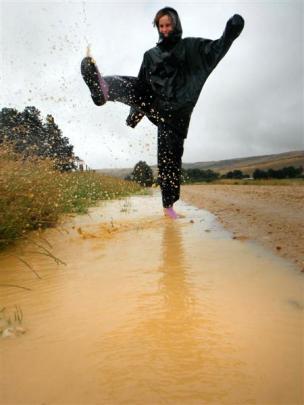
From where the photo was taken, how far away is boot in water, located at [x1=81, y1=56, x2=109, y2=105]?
161 inches

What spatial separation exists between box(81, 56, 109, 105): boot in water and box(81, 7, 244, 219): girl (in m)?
0.11

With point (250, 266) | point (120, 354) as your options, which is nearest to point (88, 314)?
point (120, 354)

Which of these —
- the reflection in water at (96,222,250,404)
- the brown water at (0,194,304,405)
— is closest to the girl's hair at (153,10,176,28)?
the brown water at (0,194,304,405)

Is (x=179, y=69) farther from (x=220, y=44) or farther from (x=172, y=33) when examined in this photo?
(x=220, y=44)

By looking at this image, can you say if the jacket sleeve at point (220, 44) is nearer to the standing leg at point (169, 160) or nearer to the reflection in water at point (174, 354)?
the standing leg at point (169, 160)

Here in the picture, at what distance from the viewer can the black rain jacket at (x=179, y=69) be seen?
4879mm

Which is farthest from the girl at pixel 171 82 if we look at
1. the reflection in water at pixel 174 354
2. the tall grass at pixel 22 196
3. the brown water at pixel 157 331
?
the reflection in water at pixel 174 354

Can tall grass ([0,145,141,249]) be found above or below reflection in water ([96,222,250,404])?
above

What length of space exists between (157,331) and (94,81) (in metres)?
3.33

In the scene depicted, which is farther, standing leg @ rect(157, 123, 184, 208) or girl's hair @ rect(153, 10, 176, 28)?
standing leg @ rect(157, 123, 184, 208)

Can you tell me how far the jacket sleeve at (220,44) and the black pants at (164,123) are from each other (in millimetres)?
641

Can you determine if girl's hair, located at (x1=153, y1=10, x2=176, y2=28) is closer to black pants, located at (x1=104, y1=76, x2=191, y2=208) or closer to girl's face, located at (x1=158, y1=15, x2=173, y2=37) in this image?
girl's face, located at (x1=158, y1=15, x2=173, y2=37)

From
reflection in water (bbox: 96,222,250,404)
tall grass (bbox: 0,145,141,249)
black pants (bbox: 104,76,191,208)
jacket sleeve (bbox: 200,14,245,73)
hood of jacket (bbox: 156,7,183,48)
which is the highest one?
hood of jacket (bbox: 156,7,183,48)

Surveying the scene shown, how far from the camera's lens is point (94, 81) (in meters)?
4.32
